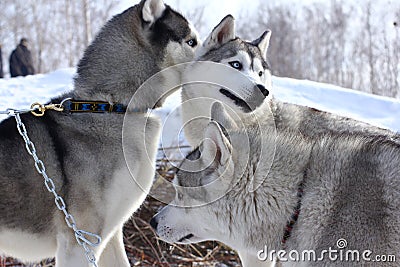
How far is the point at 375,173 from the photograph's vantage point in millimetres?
2748

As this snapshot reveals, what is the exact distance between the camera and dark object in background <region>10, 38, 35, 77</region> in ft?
43.0

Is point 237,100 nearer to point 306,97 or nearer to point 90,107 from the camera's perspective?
point 90,107

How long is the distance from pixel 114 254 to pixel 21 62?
33.2 ft

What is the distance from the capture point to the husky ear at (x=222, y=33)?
4.52m

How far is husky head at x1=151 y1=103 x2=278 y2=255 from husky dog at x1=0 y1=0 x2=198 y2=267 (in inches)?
22.6

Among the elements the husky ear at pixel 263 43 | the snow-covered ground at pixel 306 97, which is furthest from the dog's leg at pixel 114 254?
the snow-covered ground at pixel 306 97

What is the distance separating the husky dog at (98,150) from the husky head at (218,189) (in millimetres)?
574

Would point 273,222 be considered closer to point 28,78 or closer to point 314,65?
point 28,78

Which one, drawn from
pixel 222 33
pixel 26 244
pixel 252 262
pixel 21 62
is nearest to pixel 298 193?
pixel 252 262

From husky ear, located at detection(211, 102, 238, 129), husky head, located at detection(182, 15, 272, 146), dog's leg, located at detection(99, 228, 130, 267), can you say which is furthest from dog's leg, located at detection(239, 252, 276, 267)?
husky ear, located at detection(211, 102, 238, 129)

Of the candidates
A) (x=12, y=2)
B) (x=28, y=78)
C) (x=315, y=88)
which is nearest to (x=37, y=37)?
(x=12, y=2)

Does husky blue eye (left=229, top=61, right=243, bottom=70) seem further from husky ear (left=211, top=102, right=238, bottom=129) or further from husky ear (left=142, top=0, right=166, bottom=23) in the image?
husky ear (left=211, top=102, right=238, bottom=129)

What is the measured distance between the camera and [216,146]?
2.86 m

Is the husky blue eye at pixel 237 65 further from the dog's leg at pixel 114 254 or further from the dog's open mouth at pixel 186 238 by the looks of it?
the dog's open mouth at pixel 186 238
